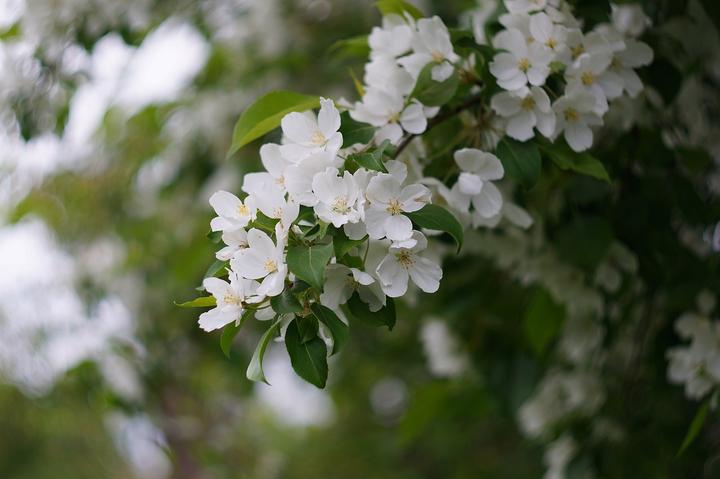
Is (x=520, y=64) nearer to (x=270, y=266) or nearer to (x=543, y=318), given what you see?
(x=270, y=266)

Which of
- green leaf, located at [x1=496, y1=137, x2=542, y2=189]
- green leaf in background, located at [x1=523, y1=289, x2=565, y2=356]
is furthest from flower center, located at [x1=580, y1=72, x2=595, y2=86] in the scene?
green leaf in background, located at [x1=523, y1=289, x2=565, y2=356]

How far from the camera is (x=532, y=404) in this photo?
85.1 inches

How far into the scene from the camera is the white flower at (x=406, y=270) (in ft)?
3.05

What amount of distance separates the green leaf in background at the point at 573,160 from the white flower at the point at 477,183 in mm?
94

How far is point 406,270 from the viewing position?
949 mm

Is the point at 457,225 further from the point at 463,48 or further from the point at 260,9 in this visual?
the point at 260,9

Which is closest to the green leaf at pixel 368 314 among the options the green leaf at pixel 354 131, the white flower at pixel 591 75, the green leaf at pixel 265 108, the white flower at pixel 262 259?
the white flower at pixel 262 259

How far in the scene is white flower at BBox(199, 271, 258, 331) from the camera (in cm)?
89

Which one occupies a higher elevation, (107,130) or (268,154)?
(268,154)

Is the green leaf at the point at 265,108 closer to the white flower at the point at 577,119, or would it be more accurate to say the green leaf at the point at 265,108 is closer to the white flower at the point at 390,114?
the white flower at the point at 390,114

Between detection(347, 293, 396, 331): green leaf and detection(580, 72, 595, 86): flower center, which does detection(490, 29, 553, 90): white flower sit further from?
detection(347, 293, 396, 331): green leaf

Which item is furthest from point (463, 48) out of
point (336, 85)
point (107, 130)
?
point (107, 130)

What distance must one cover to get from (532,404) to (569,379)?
21cm

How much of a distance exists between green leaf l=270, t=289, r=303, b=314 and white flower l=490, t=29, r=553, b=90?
0.45 metres
